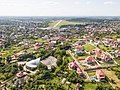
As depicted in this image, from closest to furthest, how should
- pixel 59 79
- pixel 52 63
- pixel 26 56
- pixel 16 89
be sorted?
pixel 16 89 < pixel 59 79 < pixel 52 63 < pixel 26 56

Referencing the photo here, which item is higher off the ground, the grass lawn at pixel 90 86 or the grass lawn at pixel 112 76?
the grass lawn at pixel 112 76

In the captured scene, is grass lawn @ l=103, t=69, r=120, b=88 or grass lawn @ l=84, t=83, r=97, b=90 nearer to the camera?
grass lawn @ l=84, t=83, r=97, b=90

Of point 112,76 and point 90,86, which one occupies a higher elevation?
point 112,76

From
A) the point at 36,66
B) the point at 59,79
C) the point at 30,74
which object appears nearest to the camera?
the point at 59,79

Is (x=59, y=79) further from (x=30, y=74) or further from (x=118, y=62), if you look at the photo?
(x=118, y=62)

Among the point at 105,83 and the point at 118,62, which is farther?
the point at 118,62

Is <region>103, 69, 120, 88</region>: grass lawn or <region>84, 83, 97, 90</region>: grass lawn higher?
<region>103, 69, 120, 88</region>: grass lawn

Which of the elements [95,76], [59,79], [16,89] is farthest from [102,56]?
[16,89]

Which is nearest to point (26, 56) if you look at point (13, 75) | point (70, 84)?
point (13, 75)

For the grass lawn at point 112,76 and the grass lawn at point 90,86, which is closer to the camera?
the grass lawn at point 90,86

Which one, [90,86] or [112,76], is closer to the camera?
[90,86]
